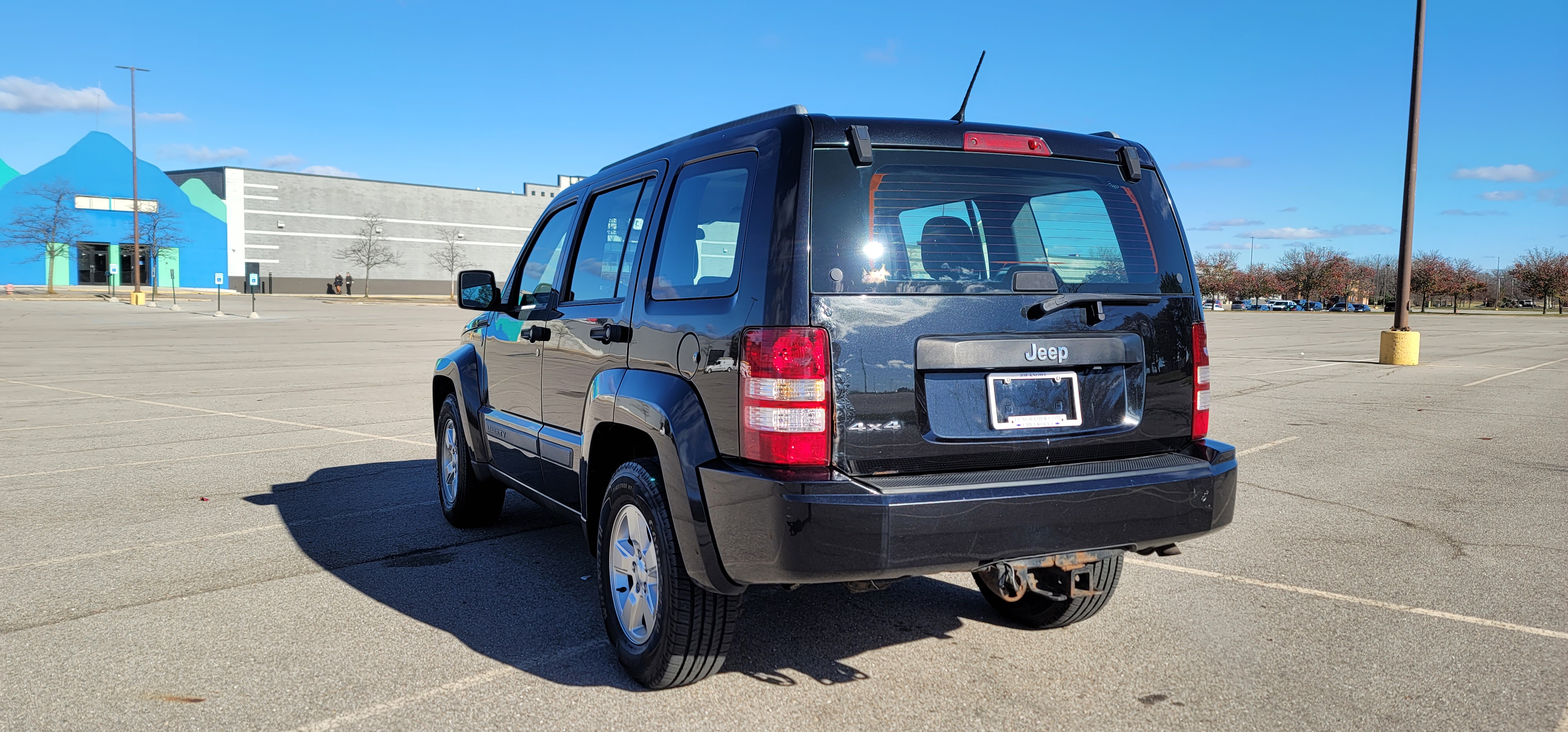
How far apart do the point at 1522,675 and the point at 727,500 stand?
284 cm

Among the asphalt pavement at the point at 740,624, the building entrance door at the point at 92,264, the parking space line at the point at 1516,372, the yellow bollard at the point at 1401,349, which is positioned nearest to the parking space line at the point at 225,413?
the asphalt pavement at the point at 740,624

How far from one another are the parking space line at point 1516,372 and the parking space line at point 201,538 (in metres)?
15.5

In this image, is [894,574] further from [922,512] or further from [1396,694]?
[1396,694]

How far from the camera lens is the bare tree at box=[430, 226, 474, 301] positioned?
83.3 m

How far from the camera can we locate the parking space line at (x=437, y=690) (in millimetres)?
3197

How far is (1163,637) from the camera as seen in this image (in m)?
4.05

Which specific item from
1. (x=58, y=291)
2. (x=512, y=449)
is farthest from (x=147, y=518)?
(x=58, y=291)

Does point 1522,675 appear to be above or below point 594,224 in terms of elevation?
below

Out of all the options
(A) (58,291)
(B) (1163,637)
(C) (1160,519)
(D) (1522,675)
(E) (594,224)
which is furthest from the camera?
(A) (58,291)

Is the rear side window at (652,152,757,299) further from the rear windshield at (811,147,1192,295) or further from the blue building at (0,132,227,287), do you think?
the blue building at (0,132,227,287)

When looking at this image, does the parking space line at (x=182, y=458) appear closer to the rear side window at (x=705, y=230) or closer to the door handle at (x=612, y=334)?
the door handle at (x=612, y=334)

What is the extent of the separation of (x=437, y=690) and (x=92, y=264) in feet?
249

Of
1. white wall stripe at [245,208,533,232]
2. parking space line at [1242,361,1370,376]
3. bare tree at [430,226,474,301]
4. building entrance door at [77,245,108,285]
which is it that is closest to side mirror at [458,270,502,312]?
parking space line at [1242,361,1370,376]

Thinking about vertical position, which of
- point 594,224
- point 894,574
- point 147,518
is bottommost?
point 147,518
